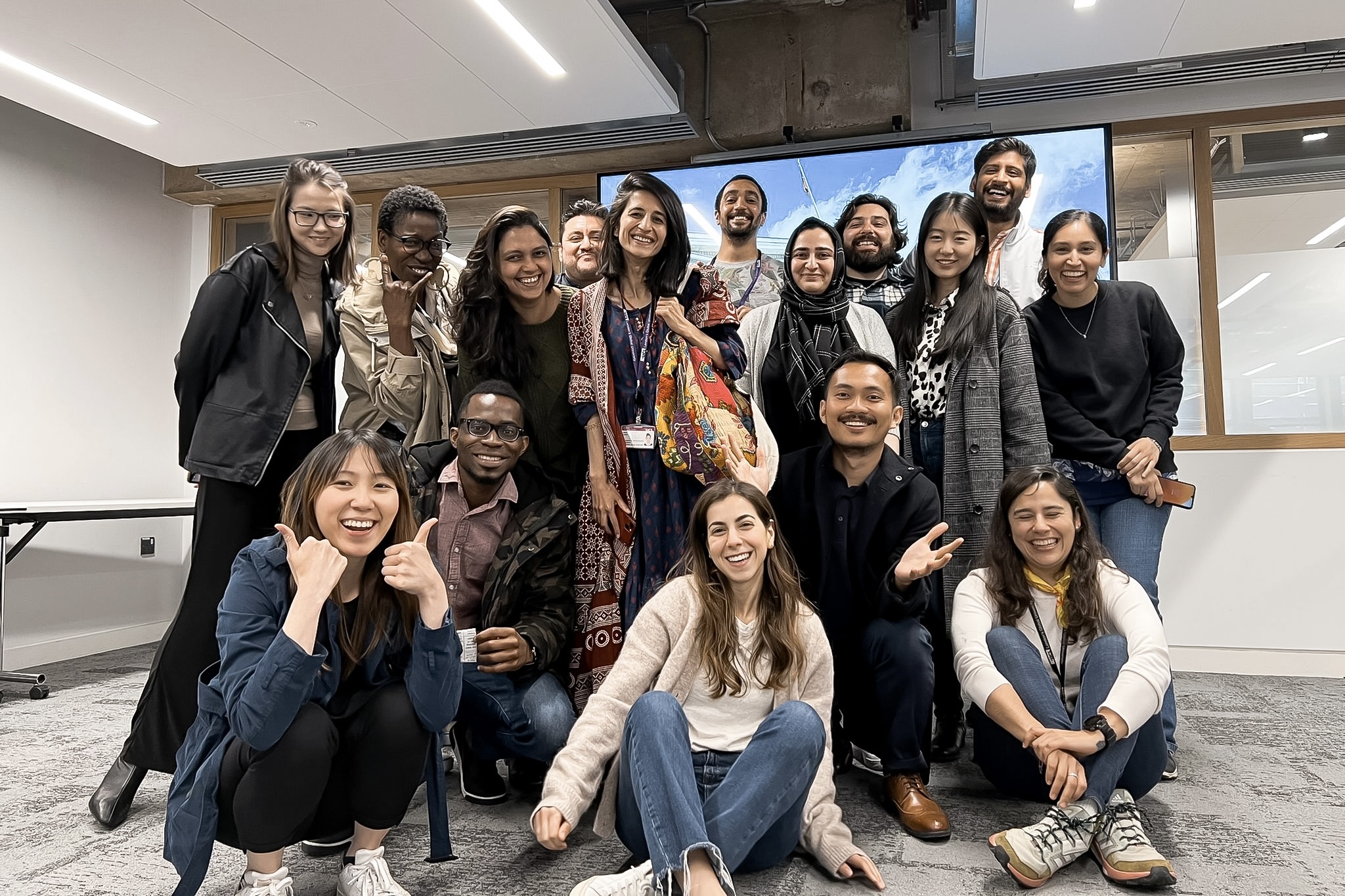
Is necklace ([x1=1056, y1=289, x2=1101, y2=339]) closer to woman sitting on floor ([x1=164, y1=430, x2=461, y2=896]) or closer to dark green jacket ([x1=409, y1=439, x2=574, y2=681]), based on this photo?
dark green jacket ([x1=409, y1=439, x2=574, y2=681])

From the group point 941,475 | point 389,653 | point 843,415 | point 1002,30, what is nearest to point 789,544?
point 843,415

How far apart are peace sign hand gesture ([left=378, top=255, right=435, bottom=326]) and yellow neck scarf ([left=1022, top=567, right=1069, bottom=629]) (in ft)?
6.09

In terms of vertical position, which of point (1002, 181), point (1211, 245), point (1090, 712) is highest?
point (1211, 245)

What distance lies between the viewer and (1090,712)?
2010 millimetres

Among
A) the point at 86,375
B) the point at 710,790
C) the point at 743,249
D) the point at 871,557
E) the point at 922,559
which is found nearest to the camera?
the point at 710,790

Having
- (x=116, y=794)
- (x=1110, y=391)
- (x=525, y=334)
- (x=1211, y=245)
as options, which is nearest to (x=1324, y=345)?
(x=1211, y=245)

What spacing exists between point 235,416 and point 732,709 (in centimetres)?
150

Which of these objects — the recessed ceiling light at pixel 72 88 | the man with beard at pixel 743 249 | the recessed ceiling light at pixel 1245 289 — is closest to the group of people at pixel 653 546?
the man with beard at pixel 743 249

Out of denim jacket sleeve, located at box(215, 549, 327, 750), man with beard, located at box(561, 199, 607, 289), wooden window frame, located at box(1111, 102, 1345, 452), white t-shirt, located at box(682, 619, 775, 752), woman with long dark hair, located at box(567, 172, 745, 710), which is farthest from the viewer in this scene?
wooden window frame, located at box(1111, 102, 1345, 452)

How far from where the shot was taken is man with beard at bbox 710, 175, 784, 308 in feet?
11.4

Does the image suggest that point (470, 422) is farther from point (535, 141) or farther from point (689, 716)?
point (535, 141)

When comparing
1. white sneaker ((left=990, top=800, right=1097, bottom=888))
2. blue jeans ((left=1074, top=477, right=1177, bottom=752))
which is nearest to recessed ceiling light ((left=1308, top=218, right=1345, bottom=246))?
blue jeans ((left=1074, top=477, right=1177, bottom=752))

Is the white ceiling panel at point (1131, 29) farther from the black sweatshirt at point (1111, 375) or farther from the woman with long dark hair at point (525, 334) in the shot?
the woman with long dark hair at point (525, 334)

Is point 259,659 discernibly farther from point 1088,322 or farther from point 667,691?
point 1088,322
